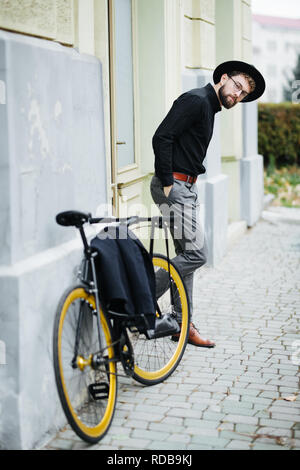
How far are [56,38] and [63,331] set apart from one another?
1726 millimetres

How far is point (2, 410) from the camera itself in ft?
12.2

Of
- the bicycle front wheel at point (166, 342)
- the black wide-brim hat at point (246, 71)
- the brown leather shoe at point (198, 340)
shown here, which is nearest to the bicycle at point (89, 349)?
the bicycle front wheel at point (166, 342)

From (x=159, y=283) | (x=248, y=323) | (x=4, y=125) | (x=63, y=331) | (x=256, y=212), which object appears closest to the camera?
(x=4, y=125)

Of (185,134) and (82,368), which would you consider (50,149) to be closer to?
(82,368)

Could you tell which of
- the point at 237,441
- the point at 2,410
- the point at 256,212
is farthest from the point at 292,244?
the point at 2,410

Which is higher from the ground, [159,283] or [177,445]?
[159,283]

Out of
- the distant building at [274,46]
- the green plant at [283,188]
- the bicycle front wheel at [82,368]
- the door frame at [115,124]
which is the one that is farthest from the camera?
the distant building at [274,46]

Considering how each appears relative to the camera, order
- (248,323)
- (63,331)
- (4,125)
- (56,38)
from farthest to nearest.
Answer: (248,323) → (56,38) → (63,331) → (4,125)

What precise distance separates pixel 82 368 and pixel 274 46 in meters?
95.6

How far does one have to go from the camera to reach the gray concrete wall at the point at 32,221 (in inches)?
145

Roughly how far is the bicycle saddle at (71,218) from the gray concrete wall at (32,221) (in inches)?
4.7

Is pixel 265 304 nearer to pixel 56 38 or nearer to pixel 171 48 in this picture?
pixel 171 48

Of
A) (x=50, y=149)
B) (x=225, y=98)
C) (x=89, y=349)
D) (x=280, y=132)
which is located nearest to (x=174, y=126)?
Answer: (x=225, y=98)

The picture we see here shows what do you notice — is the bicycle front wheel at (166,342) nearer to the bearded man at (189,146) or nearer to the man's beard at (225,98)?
the bearded man at (189,146)
